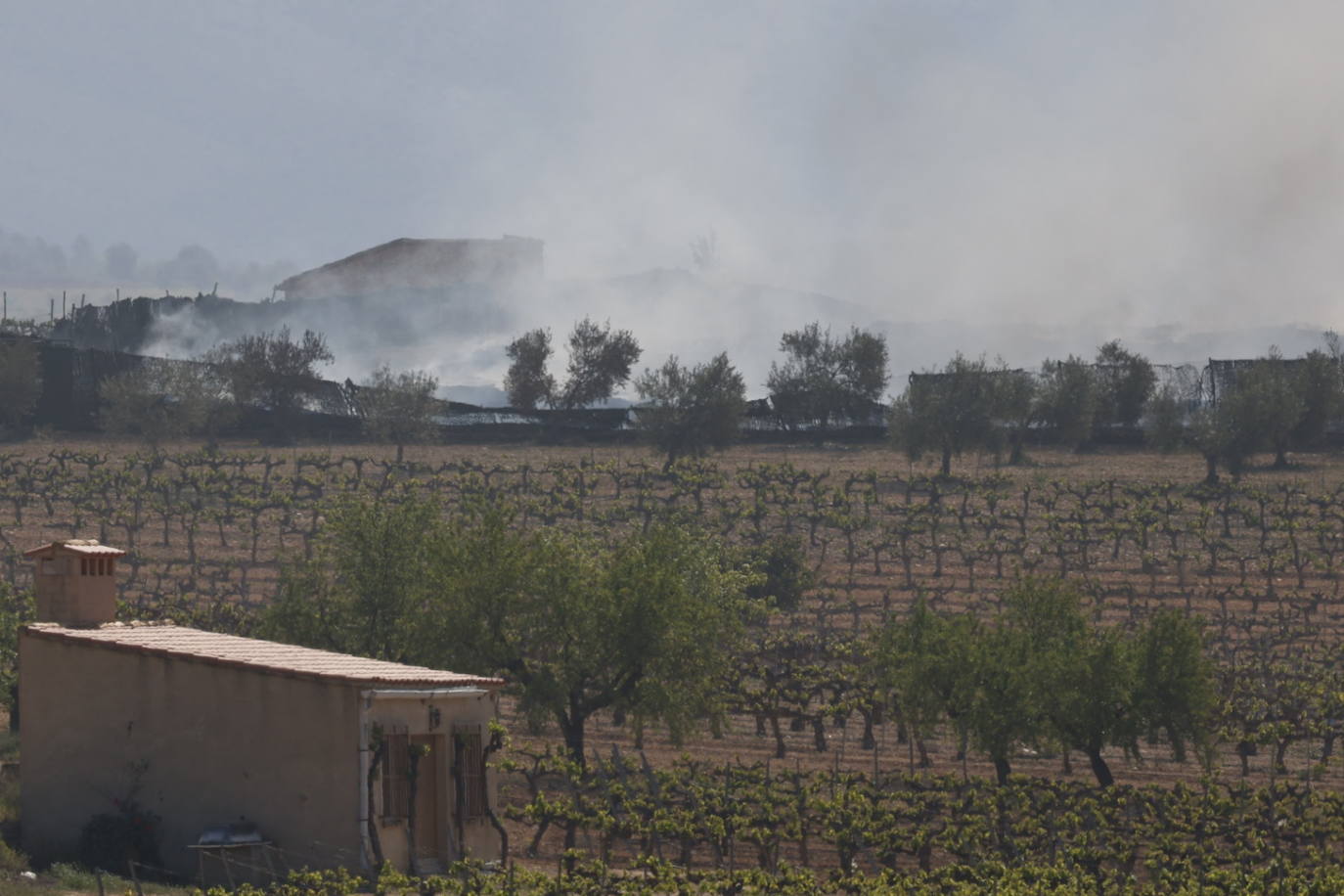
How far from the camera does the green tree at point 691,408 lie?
80.6m

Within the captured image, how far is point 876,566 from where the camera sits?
196ft

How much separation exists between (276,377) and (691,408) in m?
22.4

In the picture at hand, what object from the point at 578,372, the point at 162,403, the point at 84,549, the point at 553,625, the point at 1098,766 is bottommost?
the point at 1098,766

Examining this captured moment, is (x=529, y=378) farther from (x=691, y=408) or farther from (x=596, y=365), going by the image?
(x=691, y=408)

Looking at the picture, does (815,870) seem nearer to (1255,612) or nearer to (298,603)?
(298,603)

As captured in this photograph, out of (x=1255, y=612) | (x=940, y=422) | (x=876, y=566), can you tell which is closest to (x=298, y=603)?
(x=876, y=566)

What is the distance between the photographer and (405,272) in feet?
483

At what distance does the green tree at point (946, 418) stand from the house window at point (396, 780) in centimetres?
5472

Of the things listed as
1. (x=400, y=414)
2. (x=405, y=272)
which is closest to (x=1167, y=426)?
(x=400, y=414)

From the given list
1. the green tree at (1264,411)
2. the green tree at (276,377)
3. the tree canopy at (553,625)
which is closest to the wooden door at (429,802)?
the tree canopy at (553,625)

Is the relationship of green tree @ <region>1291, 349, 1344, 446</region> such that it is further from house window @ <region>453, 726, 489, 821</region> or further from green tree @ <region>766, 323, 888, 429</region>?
house window @ <region>453, 726, 489, 821</region>

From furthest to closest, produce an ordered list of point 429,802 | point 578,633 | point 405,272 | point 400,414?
1. point 405,272
2. point 400,414
3. point 578,633
4. point 429,802

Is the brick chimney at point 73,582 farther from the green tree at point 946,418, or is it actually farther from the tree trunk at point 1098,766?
the green tree at point 946,418

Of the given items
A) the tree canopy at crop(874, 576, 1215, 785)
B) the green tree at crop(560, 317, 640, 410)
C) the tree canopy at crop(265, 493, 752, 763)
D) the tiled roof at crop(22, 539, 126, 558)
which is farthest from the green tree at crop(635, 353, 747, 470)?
the tiled roof at crop(22, 539, 126, 558)
